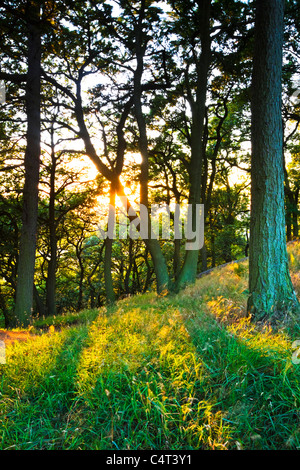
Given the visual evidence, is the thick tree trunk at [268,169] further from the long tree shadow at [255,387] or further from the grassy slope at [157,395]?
the long tree shadow at [255,387]

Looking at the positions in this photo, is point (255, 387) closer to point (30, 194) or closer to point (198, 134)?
point (30, 194)

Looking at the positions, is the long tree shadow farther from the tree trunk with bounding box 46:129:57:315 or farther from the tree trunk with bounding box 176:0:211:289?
the tree trunk with bounding box 46:129:57:315

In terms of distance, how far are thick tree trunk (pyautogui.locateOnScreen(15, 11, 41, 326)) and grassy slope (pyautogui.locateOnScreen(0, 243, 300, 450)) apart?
20.2ft

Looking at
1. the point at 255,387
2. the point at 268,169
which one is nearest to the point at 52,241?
the point at 268,169

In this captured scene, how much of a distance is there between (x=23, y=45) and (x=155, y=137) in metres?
7.94

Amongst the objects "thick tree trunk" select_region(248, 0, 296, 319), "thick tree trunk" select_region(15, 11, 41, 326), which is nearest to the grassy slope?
"thick tree trunk" select_region(248, 0, 296, 319)

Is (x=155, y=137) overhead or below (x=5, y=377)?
overhead

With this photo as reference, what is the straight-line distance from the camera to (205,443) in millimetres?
2102

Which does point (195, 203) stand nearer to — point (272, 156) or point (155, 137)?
point (272, 156)

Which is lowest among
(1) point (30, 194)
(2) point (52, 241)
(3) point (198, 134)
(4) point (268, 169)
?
(2) point (52, 241)

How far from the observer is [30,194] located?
9.50 metres

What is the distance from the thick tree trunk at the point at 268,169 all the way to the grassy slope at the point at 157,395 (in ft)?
3.61

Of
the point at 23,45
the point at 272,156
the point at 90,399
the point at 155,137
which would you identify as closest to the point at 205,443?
the point at 90,399

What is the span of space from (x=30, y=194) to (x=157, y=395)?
8.71 metres
